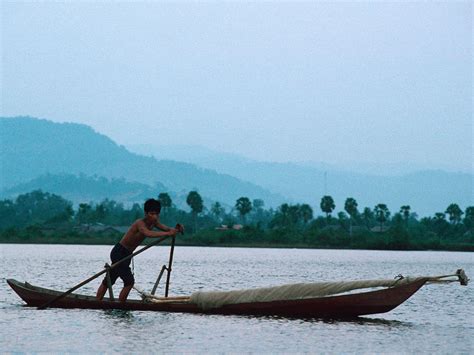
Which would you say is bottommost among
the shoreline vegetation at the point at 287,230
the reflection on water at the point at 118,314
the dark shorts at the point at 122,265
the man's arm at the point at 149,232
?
the reflection on water at the point at 118,314

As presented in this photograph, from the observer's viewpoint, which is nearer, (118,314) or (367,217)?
(118,314)

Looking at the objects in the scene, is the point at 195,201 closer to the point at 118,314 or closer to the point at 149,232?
the point at 118,314

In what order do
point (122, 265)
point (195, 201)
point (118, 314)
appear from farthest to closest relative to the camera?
1. point (195, 201)
2. point (118, 314)
3. point (122, 265)

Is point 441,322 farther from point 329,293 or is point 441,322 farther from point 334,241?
point 334,241

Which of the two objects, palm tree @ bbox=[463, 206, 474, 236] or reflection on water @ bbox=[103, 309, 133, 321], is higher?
palm tree @ bbox=[463, 206, 474, 236]

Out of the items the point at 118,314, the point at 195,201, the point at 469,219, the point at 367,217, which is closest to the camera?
the point at 118,314

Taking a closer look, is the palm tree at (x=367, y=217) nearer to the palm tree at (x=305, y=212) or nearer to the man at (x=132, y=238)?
the palm tree at (x=305, y=212)

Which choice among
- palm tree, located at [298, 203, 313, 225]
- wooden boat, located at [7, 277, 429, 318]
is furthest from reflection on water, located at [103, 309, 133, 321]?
palm tree, located at [298, 203, 313, 225]

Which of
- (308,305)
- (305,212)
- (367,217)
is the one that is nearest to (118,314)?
(308,305)

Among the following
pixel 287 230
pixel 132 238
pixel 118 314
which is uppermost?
pixel 287 230

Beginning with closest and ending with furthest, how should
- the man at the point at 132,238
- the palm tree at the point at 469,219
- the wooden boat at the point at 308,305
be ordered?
the wooden boat at the point at 308,305 → the man at the point at 132,238 → the palm tree at the point at 469,219

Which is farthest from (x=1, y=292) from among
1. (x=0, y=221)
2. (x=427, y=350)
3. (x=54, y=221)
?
(x=0, y=221)

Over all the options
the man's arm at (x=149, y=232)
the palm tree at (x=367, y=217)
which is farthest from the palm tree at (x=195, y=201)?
the man's arm at (x=149, y=232)

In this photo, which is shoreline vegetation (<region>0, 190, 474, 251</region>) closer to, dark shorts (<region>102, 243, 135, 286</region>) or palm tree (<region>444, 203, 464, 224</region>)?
palm tree (<region>444, 203, 464, 224</region>)
